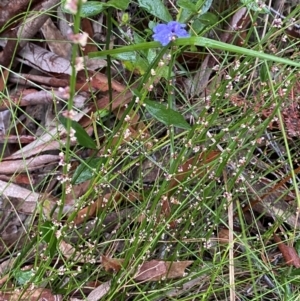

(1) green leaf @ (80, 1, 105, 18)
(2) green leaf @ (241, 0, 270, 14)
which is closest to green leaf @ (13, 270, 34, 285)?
(1) green leaf @ (80, 1, 105, 18)

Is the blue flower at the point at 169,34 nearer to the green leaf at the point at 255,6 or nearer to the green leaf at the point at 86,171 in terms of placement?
the green leaf at the point at 255,6

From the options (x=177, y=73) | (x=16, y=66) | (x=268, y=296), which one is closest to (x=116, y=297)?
(x=268, y=296)

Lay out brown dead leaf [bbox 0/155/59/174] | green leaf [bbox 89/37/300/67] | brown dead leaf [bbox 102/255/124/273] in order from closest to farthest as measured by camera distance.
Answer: green leaf [bbox 89/37/300/67], brown dead leaf [bbox 102/255/124/273], brown dead leaf [bbox 0/155/59/174]

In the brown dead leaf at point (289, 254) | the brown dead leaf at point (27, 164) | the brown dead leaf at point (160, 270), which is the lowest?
the brown dead leaf at point (160, 270)

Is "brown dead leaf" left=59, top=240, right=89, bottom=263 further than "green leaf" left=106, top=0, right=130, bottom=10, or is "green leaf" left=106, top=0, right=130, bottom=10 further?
"brown dead leaf" left=59, top=240, right=89, bottom=263

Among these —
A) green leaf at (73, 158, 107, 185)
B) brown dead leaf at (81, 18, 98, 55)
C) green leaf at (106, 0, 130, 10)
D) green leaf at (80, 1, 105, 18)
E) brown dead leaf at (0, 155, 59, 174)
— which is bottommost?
brown dead leaf at (0, 155, 59, 174)

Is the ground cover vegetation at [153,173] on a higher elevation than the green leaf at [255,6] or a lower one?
lower

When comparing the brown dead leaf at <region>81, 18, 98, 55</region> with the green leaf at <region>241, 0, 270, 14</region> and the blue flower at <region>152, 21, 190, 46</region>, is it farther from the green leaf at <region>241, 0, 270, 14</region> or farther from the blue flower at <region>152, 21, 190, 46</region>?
the blue flower at <region>152, 21, 190, 46</region>

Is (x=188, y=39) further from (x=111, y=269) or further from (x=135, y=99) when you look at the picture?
(x=111, y=269)

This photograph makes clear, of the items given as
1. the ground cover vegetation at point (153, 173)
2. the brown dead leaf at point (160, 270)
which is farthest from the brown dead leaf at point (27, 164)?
the brown dead leaf at point (160, 270)

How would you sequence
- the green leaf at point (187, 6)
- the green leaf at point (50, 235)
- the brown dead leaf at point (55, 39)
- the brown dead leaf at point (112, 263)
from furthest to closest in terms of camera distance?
the brown dead leaf at point (55, 39)
the brown dead leaf at point (112, 263)
the green leaf at point (50, 235)
the green leaf at point (187, 6)
